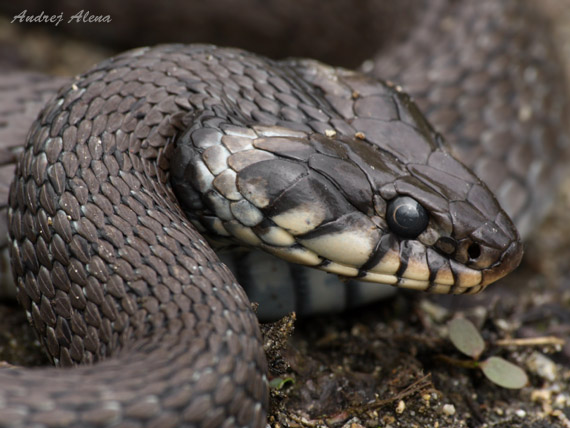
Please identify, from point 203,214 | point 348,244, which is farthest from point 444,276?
point 203,214

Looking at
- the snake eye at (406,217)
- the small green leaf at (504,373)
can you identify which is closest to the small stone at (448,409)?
the small green leaf at (504,373)

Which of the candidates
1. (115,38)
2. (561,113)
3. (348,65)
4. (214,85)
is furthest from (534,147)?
(115,38)

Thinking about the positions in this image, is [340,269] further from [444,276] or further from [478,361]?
[478,361]

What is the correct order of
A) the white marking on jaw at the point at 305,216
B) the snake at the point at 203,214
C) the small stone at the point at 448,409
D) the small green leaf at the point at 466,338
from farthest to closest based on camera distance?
1. the small green leaf at the point at 466,338
2. the small stone at the point at 448,409
3. the white marking on jaw at the point at 305,216
4. the snake at the point at 203,214

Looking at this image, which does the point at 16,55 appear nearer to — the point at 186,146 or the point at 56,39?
the point at 56,39

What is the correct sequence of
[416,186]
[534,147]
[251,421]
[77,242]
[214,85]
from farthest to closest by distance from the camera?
[534,147], [214,85], [416,186], [77,242], [251,421]

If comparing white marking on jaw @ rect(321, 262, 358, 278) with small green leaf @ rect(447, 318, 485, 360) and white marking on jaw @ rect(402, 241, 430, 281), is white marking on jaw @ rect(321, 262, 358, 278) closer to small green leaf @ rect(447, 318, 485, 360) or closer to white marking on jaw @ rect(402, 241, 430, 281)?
white marking on jaw @ rect(402, 241, 430, 281)

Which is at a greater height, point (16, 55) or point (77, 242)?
point (77, 242)

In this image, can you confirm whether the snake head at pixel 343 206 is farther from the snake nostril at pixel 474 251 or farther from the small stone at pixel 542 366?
the small stone at pixel 542 366
